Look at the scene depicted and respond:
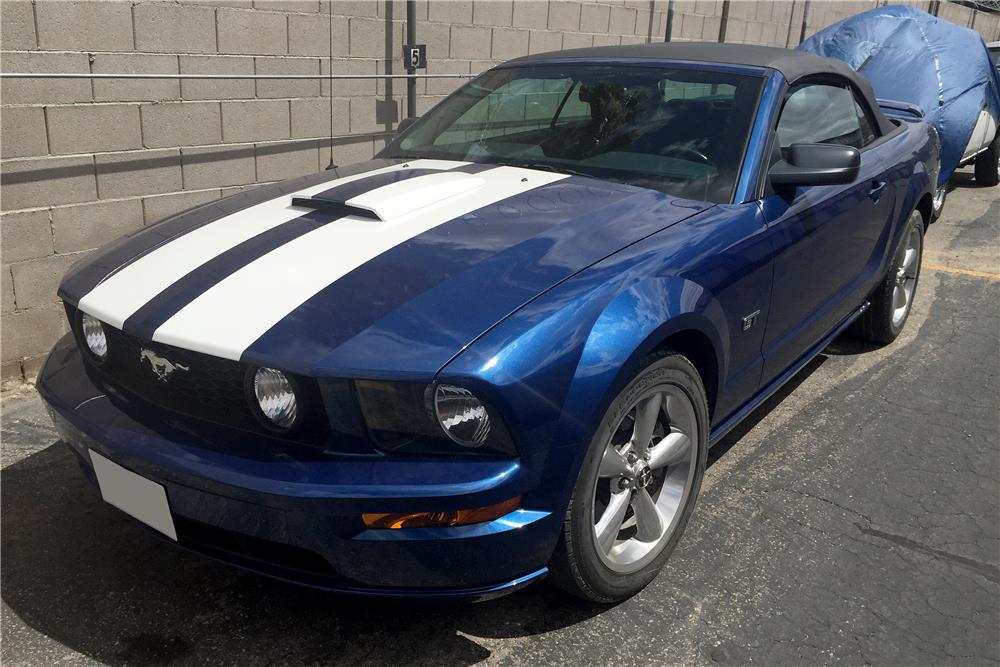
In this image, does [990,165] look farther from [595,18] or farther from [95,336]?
[95,336]

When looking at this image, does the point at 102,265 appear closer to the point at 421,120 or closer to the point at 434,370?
the point at 434,370

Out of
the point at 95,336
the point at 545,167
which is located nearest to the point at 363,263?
the point at 95,336

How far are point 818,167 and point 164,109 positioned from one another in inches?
131

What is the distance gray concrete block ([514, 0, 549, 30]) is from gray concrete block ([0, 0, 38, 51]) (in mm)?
3843

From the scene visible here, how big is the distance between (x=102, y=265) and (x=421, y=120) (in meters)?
1.65

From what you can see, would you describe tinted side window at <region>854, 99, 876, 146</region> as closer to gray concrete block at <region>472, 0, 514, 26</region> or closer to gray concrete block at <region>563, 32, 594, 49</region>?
gray concrete block at <region>472, 0, 514, 26</region>

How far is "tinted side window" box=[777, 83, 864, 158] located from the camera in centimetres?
324

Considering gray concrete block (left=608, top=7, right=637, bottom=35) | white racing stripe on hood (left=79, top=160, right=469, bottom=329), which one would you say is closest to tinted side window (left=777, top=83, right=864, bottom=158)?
white racing stripe on hood (left=79, top=160, right=469, bottom=329)

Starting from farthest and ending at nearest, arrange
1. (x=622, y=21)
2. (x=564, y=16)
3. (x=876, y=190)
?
1. (x=622, y=21)
2. (x=564, y=16)
3. (x=876, y=190)

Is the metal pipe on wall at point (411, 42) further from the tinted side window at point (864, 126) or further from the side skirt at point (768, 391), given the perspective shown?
the side skirt at point (768, 391)

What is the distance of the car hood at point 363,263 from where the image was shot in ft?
6.45

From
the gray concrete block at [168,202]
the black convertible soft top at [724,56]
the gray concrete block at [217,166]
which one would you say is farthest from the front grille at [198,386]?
the gray concrete block at [217,166]

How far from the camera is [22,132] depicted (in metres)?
3.90

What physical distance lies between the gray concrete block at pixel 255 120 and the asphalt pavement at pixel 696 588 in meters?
2.05
